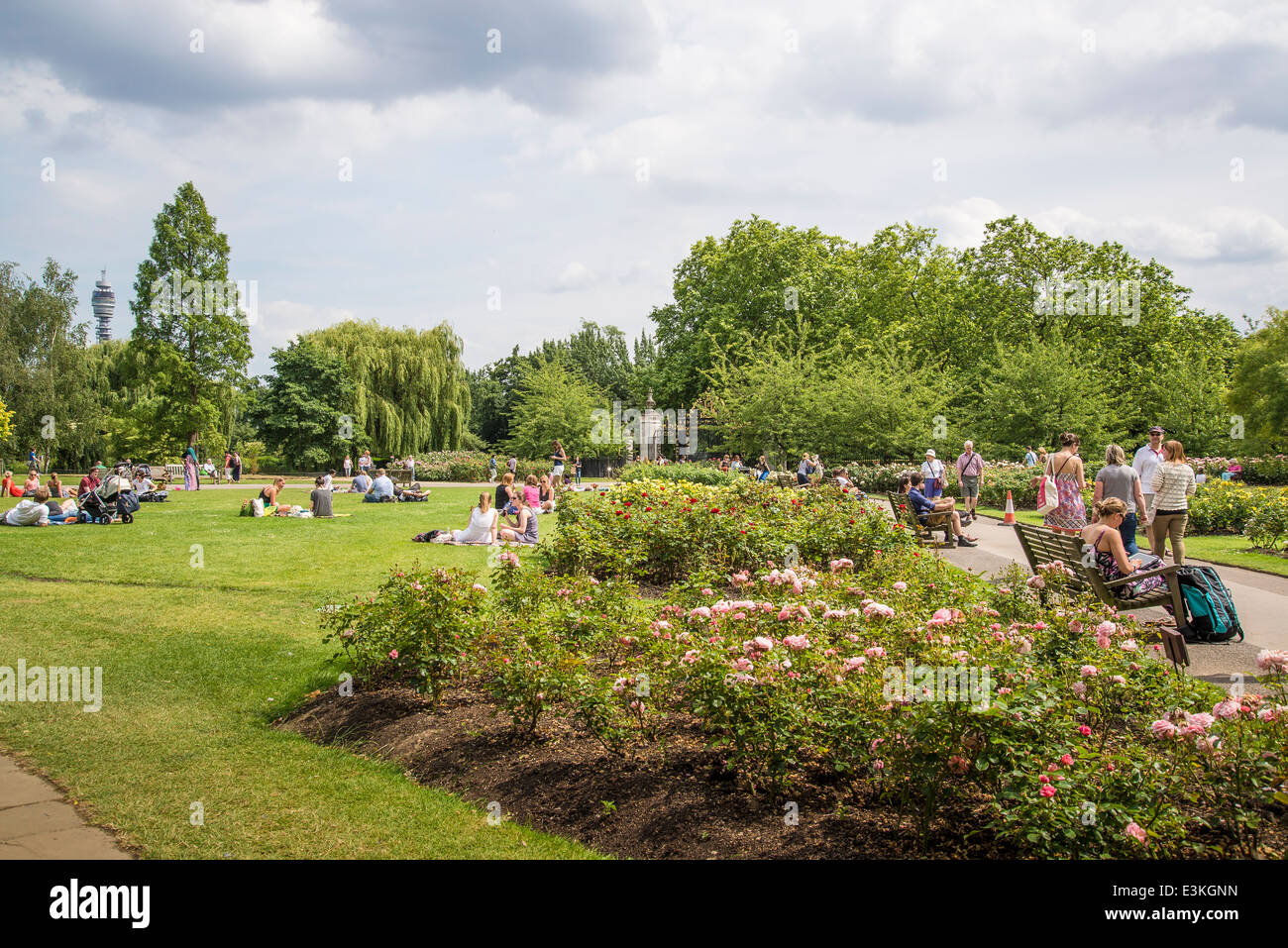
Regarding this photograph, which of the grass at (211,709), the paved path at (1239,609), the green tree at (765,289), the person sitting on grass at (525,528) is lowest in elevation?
the grass at (211,709)

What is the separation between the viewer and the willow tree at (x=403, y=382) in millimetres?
44312

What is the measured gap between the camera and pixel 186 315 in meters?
39.0

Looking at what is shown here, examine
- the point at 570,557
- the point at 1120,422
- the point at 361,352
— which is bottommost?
the point at 570,557

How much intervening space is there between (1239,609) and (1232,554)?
485 cm

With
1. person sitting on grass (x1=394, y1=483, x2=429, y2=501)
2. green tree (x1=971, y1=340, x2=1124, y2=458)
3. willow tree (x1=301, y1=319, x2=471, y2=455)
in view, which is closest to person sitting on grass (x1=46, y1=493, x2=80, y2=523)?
person sitting on grass (x1=394, y1=483, x2=429, y2=501)

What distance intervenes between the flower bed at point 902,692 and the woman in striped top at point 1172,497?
4987mm

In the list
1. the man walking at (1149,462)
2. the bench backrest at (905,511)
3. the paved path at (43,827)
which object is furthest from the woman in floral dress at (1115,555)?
the paved path at (43,827)

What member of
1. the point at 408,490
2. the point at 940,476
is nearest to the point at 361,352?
the point at 408,490

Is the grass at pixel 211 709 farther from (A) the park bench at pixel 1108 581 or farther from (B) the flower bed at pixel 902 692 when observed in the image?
(A) the park bench at pixel 1108 581

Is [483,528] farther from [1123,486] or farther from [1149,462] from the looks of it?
[1149,462]

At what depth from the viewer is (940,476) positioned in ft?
56.0

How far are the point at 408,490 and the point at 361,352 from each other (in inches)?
897

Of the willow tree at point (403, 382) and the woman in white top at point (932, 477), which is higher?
the willow tree at point (403, 382)

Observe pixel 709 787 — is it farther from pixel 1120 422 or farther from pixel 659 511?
pixel 1120 422
